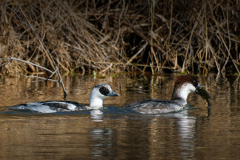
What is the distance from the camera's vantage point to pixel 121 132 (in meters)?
6.24

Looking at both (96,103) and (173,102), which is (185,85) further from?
(96,103)

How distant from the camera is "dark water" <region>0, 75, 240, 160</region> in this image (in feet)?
16.7

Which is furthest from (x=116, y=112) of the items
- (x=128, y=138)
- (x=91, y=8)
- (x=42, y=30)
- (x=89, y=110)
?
(x=91, y=8)

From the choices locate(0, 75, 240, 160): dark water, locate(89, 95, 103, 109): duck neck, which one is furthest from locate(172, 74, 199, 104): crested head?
locate(89, 95, 103, 109): duck neck

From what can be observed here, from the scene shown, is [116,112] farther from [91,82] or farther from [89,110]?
[91,82]

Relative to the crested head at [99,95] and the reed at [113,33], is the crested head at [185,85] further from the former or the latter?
the reed at [113,33]

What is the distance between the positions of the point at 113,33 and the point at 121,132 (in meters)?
10.5

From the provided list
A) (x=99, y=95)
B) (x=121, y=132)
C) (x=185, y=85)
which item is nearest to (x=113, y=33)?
(x=185, y=85)

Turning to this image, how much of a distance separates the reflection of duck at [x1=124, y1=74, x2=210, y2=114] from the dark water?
0.25m

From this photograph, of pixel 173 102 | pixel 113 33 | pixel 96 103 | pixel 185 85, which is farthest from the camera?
pixel 113 33

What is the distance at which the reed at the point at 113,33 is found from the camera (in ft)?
47.0

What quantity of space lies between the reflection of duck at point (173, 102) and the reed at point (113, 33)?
5.44 meters

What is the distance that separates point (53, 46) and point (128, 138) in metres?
9.68

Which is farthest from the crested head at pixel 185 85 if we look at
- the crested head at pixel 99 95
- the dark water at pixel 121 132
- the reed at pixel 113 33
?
the reed at pixel 113 33
